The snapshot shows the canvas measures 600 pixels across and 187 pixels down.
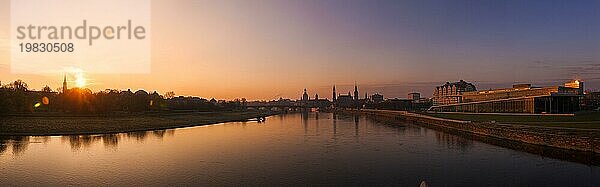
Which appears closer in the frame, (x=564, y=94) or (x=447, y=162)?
(x=447, y=162)

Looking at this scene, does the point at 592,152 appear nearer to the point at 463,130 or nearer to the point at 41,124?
the point at 463,130

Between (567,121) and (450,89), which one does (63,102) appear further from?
(450,89)

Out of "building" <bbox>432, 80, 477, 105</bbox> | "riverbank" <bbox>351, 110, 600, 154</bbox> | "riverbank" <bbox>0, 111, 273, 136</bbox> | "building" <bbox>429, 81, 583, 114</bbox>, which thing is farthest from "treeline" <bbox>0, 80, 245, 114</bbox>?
"building" <bbox>432, 80, 477, 105</bbox>

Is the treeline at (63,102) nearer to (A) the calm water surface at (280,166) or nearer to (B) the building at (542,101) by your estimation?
(A) the calm water surface at (280,166)

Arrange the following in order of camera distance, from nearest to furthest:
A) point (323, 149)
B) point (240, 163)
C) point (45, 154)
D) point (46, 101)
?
point (240, 163) < point (45, 154) < point (323, 149) < point (46, 101)

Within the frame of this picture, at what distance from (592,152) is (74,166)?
31266 mm

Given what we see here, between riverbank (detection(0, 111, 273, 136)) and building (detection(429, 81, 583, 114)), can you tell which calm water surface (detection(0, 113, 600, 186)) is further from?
building (detection(429, 81, 583, 114))

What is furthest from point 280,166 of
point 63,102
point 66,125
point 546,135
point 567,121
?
point 63,102

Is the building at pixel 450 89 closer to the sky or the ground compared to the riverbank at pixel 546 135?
closer to the sky

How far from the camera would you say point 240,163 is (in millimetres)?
24766

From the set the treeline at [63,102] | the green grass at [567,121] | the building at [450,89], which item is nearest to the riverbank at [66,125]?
the treeline at [63,102]

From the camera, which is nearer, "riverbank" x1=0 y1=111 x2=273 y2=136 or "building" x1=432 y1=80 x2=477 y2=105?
"riverbank" x1=0 y1=111 x2=273 y2=136

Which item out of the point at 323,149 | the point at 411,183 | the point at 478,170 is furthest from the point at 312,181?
the point at 323,149

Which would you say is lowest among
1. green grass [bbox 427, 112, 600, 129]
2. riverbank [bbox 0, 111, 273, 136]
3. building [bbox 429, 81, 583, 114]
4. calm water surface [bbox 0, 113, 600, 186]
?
calm water surface [bbox 0, 113, 600, 186]
